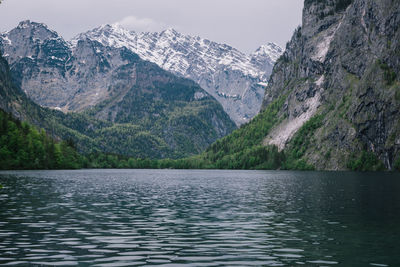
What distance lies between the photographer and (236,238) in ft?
121

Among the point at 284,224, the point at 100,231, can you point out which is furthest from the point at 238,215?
the point at 100,231

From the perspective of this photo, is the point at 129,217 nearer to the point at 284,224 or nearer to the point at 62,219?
the point at 62,219

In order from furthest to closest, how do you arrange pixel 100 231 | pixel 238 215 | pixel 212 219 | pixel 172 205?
pixel 172 205
pixel 238 215
pixel 212 219
pixel 100 231

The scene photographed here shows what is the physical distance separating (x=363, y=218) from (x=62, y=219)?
1247 inches

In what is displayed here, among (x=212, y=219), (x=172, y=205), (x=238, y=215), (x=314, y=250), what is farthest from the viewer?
(x=172, y=205)

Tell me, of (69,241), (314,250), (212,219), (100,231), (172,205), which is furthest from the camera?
(172,205)

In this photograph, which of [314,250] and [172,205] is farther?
[172,205]

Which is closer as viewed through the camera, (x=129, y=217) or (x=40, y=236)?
(x=40, y=236)

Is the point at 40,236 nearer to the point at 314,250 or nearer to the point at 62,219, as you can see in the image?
the point at 62,219

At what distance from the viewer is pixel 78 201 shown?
220 feet

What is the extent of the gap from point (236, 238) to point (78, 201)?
1441 inches

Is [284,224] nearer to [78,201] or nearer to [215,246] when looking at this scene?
[215,246]

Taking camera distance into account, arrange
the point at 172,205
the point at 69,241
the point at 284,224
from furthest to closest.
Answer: the point at 172,205, the point at 284,224, the point at 69,241

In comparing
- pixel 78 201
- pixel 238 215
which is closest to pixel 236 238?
pixel 238 215
